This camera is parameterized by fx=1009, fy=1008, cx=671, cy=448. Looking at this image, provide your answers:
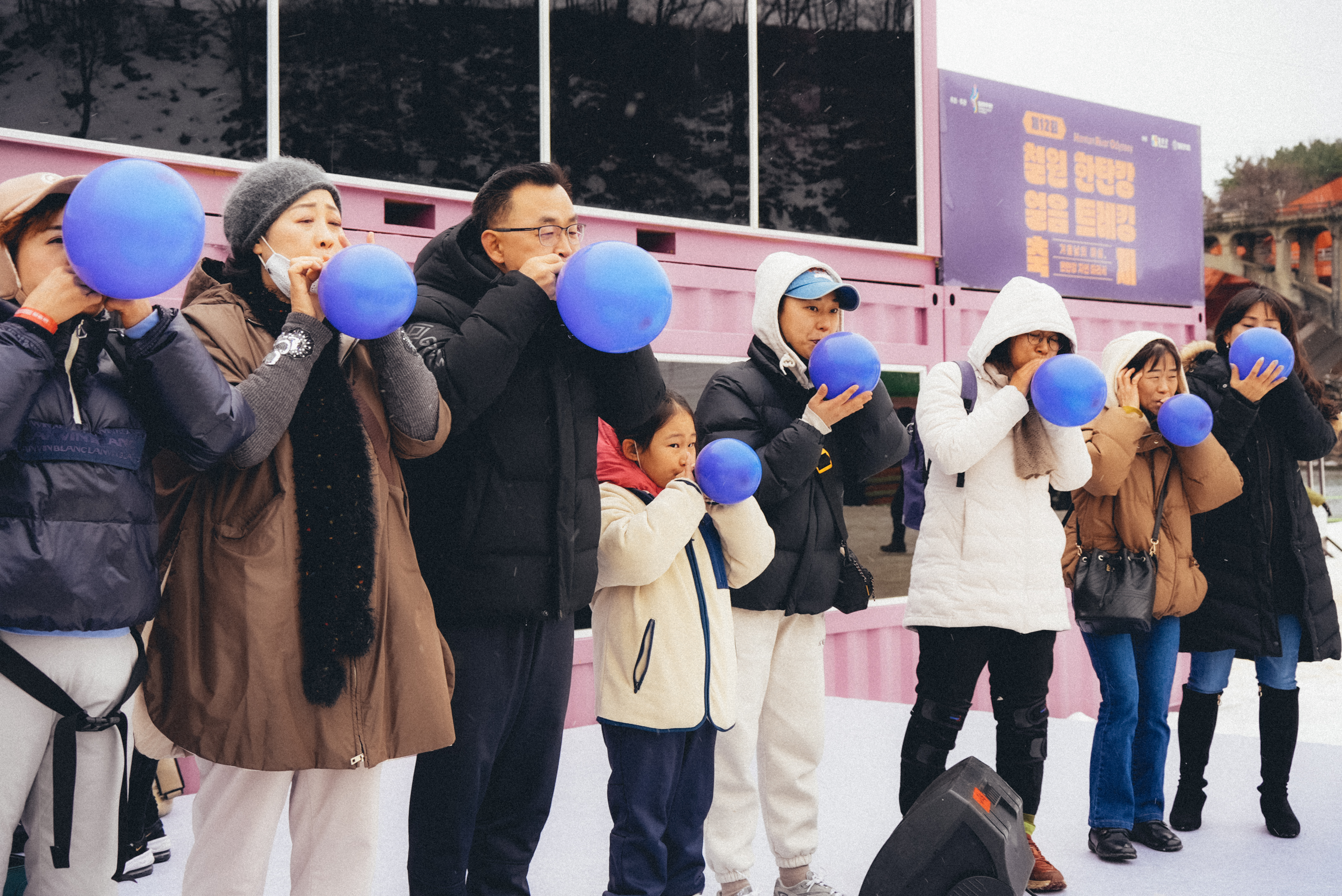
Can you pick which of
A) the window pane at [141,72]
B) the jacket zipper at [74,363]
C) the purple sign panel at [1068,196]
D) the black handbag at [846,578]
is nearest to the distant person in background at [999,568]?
the black handbag at [846,578]

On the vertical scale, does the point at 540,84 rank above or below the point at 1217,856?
above

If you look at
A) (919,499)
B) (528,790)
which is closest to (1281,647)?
(919,499)

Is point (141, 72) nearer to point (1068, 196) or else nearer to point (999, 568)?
point (999, 568)

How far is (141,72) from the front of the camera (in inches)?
150

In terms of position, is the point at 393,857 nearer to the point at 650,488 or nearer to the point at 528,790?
the point at 528,790

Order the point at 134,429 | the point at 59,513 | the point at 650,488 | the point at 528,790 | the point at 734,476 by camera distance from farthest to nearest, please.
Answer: the point at 650,488, the point at 734,476, the point at 528,790, the point at 134,429, the point at 59,513

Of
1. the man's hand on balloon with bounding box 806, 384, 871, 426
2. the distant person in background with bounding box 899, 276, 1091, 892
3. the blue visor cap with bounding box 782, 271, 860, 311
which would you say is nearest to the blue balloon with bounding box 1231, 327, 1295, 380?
the distant person in background with bounding box 899, 276, 1091, 892

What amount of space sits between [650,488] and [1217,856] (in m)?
2.24

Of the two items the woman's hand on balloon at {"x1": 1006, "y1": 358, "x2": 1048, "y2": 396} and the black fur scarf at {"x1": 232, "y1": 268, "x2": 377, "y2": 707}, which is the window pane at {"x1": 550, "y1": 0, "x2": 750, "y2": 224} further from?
the black fur scarf at {"x1": 232, "y1": 268, "x2": 377, "y2": 707}

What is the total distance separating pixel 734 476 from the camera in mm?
2332

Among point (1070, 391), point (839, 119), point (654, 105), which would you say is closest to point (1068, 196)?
point (839, 119)

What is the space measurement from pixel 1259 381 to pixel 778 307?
166 centimetres

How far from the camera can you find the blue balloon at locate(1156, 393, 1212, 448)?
3.10 m

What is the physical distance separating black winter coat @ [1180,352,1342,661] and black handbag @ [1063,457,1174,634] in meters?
0.35
